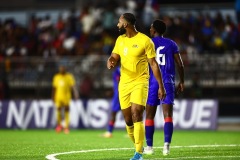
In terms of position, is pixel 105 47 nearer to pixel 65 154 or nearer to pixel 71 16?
pixel 71 16

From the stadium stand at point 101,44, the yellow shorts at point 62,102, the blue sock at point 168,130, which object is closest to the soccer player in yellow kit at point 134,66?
the blue sock at point 168,130

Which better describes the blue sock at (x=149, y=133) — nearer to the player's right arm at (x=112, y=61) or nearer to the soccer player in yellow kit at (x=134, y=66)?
the soccer player in yellow kit at (x=134, y=66)

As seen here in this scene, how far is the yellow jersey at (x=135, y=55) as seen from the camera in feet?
41.8

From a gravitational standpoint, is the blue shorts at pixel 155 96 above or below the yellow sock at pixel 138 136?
above

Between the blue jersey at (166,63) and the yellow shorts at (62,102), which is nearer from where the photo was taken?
the blue jersey at (166,63)

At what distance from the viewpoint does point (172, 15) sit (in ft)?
107

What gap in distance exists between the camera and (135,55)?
12.8 meters

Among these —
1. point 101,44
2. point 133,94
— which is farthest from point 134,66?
point 101,44

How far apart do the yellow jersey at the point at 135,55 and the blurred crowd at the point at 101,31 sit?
53.3ft

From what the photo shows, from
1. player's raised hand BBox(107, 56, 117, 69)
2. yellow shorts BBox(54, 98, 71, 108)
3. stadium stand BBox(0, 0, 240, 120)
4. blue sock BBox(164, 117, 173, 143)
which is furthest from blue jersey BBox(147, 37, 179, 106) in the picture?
stadium stand BBox(0, 0, 240, 120)

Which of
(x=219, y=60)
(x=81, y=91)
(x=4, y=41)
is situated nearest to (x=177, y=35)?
(x=219, y=60)

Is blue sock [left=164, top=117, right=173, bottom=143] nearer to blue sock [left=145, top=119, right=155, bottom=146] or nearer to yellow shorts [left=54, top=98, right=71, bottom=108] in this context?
blue sock [left=145, top=119, right=155, bottom=146]

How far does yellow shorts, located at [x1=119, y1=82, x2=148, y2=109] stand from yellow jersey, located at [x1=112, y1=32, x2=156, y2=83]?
12 centimetres

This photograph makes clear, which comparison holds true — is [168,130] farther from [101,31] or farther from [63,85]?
[101,31]
